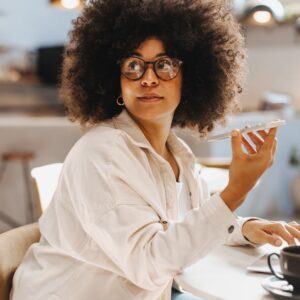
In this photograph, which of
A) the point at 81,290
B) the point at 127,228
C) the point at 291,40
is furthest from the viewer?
the point at 291,40

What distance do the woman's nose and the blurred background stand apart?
345cm

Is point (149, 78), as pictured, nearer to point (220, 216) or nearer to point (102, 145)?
point (102, 145)

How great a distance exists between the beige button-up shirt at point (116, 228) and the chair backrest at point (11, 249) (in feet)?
0.08

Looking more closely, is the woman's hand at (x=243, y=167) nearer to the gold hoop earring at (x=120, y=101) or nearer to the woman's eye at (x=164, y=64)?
the woman's eye at (x=164, y=64)

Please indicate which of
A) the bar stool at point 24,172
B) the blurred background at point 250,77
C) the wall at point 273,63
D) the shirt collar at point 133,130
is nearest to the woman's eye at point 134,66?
the shirt collar at point 133,130

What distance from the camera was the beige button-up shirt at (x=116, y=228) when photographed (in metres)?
1.13

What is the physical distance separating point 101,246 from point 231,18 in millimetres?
817

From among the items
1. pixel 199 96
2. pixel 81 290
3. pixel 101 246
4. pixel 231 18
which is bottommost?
pixel 81 290

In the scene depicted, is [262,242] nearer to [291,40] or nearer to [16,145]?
[16,145]

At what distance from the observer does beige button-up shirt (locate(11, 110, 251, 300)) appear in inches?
44.5

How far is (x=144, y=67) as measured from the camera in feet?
4.47

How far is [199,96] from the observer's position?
1647 mm

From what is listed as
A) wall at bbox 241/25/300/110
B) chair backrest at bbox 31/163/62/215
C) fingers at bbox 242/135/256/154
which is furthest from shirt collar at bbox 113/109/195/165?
wall at bbox 241/25/300/110

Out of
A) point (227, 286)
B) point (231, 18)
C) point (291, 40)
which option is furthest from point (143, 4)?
point (291, 40)
